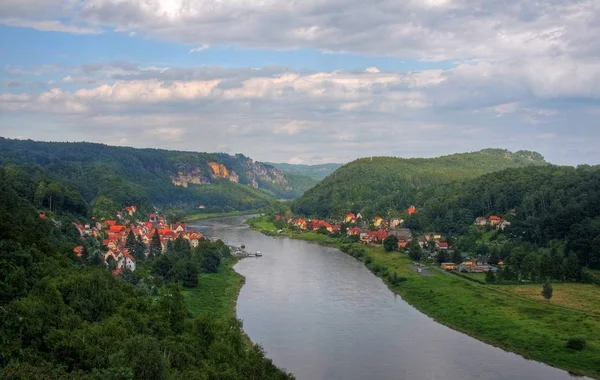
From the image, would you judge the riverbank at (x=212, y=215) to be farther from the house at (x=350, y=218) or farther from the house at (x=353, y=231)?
the house at (x=353, y=231)

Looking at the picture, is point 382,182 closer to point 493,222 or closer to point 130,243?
point 493,222

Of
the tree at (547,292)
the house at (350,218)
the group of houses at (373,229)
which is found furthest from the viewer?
the house at (350,218)

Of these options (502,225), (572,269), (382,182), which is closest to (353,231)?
(502,225)

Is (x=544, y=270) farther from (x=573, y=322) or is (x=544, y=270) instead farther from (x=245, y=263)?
(x=245, y=263)

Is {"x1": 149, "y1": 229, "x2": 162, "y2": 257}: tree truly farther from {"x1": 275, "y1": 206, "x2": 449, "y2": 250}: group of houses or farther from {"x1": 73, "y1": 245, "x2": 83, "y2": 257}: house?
{"x1": 275, "y1": 206, "x2": 449, "y2": 250}: group of houses

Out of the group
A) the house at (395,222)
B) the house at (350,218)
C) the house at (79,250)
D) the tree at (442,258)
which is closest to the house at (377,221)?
the house at (395,222)

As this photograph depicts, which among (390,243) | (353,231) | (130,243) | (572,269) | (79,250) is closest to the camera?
(79,250)
